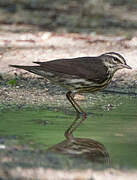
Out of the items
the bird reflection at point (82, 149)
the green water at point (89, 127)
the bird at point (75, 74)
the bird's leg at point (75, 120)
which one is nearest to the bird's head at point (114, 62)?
the bird at point (75, 74)

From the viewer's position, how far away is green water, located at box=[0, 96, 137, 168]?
6.47 metres

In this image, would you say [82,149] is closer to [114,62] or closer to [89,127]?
[89,127]

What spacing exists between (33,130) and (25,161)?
1.42 metres

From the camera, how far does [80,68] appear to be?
8648 mm

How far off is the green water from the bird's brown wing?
0.44m

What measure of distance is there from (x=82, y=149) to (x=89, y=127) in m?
1.03

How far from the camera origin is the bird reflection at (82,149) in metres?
6.11

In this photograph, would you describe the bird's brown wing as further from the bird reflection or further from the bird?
the bird reflection

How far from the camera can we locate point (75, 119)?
26.1 feet

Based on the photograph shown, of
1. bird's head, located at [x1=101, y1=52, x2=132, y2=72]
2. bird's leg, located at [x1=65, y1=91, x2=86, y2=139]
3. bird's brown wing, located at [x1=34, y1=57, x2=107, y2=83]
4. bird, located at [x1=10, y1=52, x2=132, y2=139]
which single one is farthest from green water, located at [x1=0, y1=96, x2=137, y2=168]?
bird's head, located at [x1=101, y1=52, x2=132, y2=72]

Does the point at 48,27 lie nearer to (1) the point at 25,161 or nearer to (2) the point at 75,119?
(2) the point at 75,119

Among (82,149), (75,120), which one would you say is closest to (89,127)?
(75,120)

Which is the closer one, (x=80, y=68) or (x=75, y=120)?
(x=75, y=120)

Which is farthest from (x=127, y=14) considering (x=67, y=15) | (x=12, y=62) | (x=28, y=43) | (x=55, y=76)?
(x=55, y=76)
